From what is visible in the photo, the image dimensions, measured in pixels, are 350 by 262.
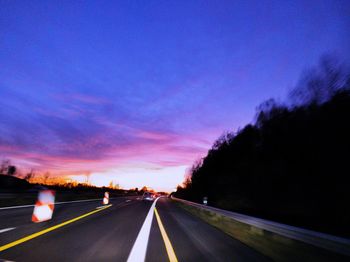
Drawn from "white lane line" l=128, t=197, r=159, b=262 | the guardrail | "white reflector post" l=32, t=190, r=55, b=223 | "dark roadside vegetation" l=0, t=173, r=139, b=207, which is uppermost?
"dark roadside vegetation" l=0, t=173, r=139, b=207

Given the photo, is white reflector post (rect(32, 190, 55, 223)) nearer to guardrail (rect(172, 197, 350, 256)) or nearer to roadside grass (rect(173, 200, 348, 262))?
roadside grass (rect(173, 200, 348, 262))

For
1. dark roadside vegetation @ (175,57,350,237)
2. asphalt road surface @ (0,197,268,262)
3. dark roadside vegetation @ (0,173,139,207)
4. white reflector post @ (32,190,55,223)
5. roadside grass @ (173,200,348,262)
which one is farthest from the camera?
dark roadside vegetation @ (0,173,139,207)

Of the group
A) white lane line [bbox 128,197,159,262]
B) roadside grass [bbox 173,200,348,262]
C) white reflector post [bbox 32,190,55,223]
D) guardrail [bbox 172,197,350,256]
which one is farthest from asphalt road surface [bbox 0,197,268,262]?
white reflector post [bbox 32,190,55,223]

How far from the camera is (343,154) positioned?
76.7 feet

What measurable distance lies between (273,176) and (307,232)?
28659 mm

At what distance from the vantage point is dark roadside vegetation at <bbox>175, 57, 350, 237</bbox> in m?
23.6

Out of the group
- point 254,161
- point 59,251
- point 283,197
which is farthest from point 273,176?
point 59,251

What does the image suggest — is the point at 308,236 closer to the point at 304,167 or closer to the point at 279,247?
the point at 279,247

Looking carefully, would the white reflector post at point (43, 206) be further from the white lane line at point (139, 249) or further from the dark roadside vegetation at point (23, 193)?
the dark roadside vegetation at point (23, 193)

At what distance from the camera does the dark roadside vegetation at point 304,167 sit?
2358 cm

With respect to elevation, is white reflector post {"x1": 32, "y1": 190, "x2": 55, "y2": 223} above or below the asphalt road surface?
above

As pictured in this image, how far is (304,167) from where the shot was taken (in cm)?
2952

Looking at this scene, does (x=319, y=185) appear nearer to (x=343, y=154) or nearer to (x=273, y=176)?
(x=343, y=154)

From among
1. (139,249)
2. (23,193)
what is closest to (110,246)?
(139,249)
